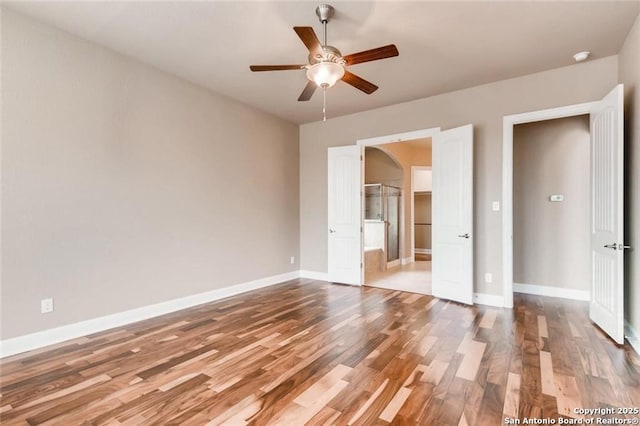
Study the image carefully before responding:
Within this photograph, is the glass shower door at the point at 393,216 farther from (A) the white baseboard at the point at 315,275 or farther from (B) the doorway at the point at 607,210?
(B) the doorway at the point at 607,210

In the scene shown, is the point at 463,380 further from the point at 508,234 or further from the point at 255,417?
the point at 508,234

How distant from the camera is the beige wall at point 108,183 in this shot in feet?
9.10

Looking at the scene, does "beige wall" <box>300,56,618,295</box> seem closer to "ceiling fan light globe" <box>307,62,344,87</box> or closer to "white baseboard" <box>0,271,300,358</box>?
"ceiling fan light globe" <box>307,62,344,87</box>

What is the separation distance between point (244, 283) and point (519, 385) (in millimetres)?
3749

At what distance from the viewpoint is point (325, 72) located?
254cm

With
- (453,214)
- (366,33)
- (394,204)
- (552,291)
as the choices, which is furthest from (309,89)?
(394,204)

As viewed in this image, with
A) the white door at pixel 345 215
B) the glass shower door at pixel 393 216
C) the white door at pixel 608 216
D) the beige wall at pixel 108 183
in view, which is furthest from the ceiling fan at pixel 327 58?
the glass shower door at pixel 393 216

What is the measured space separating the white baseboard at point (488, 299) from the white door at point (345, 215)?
1.77 meters

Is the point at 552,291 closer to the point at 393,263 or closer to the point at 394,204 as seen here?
the point at 393,263

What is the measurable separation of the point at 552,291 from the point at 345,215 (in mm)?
3260

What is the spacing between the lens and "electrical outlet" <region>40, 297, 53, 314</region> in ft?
9.48

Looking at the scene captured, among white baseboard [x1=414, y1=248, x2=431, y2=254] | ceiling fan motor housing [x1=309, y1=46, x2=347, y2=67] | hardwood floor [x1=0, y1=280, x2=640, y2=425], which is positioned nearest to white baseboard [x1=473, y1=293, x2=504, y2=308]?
hardwood floor [x1=0, y1=280, x2=640, y2=425]

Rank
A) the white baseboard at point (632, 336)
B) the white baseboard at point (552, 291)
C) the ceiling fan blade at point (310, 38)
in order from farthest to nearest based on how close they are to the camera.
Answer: the white baseboard at point (552, 291) → the white baseboard at point (632, 336) → the ceiling fan blade at point (310, 38)

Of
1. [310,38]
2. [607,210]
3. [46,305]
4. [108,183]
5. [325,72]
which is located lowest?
[46,305]
